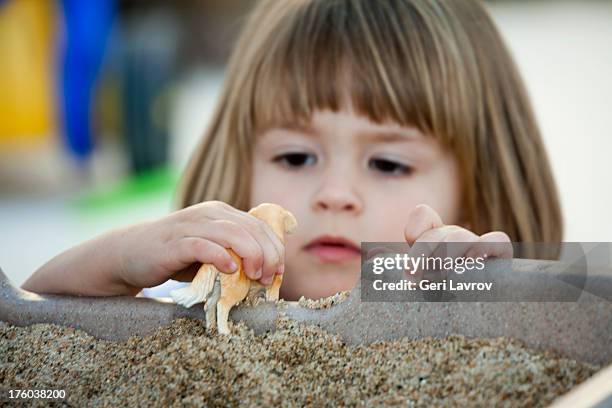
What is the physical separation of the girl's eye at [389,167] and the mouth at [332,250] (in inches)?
5.9

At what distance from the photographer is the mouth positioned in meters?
1.52

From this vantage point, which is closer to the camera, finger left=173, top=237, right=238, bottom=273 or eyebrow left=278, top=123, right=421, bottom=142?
finger left=173, top=237, right=238, bottom=273

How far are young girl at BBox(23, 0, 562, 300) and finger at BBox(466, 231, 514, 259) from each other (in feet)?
1.99

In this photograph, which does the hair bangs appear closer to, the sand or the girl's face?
the girl's face

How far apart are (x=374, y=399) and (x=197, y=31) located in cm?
1055

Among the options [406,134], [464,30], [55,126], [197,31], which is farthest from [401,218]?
[197,31]

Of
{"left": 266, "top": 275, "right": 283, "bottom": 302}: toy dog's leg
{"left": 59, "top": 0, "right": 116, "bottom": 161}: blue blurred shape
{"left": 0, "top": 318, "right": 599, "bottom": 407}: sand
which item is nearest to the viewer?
{"left": 0, "top": 318, "right": 599, "bottom": 407}: sand

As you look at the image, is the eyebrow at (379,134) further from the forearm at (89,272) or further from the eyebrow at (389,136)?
the forearm at (89,272)

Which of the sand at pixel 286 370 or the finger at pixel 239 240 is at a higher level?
the finger at pixel 239 240

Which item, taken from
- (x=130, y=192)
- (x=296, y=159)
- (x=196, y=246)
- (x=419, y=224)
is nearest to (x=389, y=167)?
(x=296, y=159)

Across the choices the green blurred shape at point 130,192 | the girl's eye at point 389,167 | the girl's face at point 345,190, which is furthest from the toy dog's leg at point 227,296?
the green blurred shape at point 130,192

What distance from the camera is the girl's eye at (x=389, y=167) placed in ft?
5.06

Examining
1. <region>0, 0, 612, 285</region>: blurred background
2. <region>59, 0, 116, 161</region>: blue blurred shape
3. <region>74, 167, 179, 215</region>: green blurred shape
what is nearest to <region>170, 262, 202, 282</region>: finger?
<region>0, 0, 612, 285</region>: blurred background

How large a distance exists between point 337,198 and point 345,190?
0.08 ft
